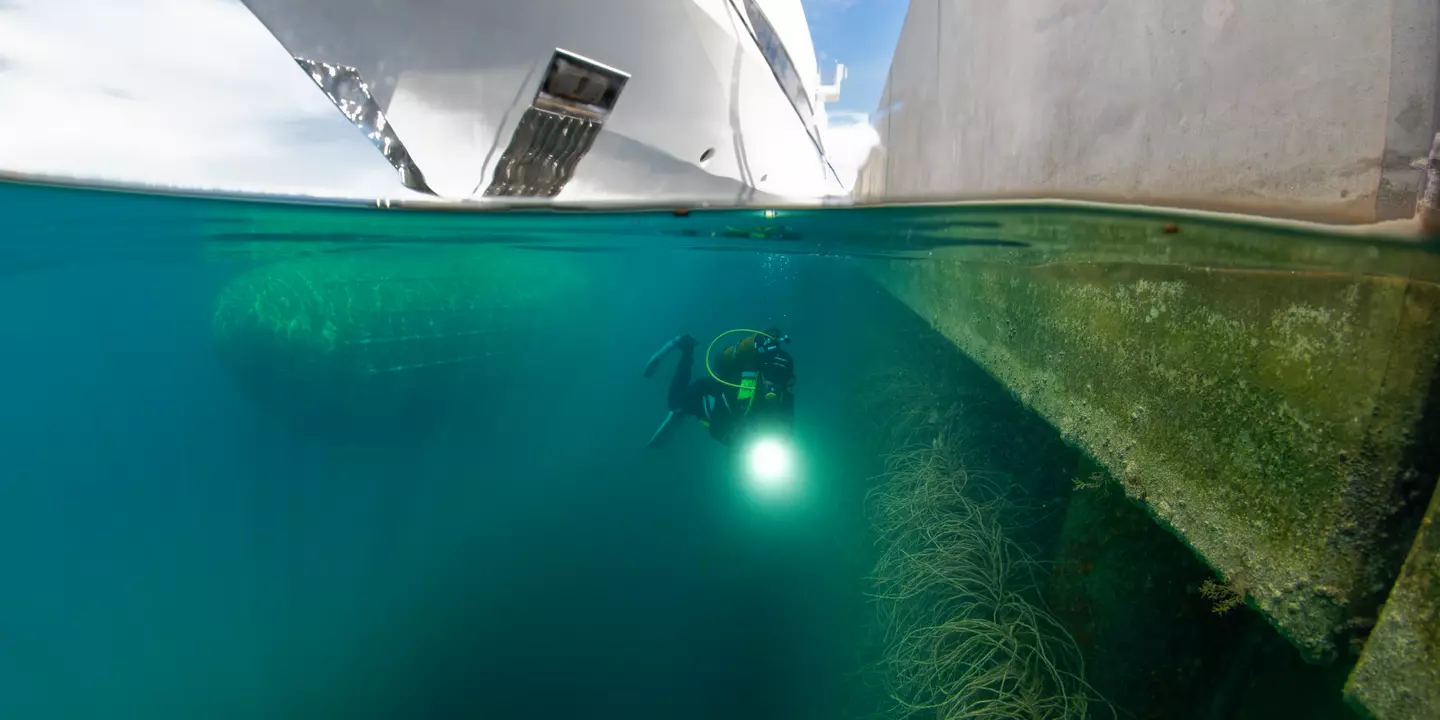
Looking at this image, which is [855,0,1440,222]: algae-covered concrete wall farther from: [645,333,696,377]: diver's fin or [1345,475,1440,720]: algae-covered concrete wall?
[645,333,696,377]: diver's fin

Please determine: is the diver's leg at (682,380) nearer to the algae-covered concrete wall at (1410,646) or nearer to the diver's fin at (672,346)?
the diver's fin at (672,346)

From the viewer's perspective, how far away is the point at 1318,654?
2.12 m

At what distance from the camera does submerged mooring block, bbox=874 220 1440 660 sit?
1894 millimetres

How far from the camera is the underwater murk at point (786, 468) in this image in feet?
7.25

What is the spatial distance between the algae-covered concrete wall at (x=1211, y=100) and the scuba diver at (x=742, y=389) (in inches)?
112

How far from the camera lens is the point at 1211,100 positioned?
8.37 feet

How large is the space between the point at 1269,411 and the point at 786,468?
5.07m

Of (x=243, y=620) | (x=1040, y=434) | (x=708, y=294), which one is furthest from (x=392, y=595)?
(x=708, y=294)

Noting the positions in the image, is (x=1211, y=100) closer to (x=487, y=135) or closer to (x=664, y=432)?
(x=487, y=135)

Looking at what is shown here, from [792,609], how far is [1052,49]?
5.54 m

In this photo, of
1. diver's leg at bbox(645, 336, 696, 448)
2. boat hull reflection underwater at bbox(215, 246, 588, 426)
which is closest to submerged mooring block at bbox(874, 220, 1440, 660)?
diver's leg at bbox(645, 336, 696, 448)

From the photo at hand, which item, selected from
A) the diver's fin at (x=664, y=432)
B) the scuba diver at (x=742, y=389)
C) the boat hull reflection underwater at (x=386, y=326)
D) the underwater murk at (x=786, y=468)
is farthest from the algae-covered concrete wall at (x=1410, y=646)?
the boat hull reflection underwater at (x=386, y=326)

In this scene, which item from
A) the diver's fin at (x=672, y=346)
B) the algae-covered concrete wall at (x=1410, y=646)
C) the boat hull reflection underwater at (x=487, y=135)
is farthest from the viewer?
the diver's fin at (x=672, y=346)

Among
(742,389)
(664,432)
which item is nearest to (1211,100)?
(742,389)
